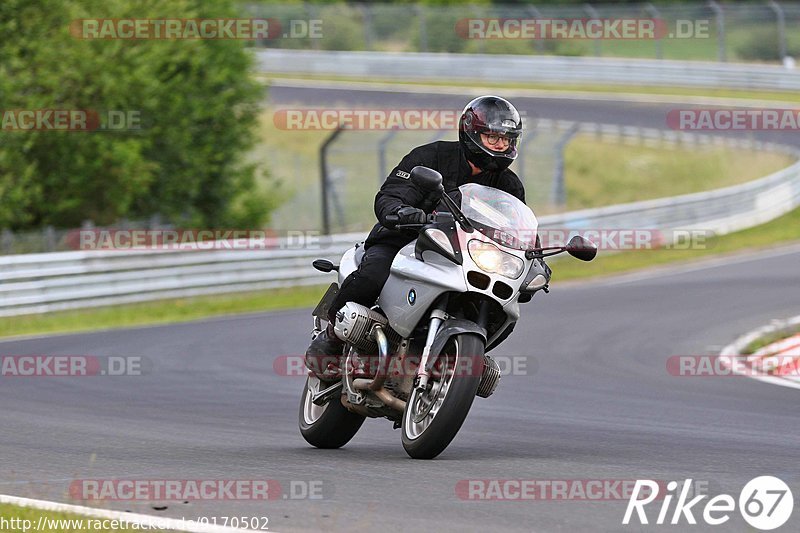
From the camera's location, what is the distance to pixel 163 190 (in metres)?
29.9

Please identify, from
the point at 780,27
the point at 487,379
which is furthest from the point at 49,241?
the point at 780,27

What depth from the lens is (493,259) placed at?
720 cm

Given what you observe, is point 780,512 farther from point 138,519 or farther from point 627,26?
point 627,26

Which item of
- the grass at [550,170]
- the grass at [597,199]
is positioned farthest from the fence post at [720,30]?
the grass at [597,199]

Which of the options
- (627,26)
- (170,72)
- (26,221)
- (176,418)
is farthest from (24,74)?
(627,26)

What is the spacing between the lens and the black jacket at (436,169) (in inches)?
306

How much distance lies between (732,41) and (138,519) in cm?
4115

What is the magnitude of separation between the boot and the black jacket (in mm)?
714

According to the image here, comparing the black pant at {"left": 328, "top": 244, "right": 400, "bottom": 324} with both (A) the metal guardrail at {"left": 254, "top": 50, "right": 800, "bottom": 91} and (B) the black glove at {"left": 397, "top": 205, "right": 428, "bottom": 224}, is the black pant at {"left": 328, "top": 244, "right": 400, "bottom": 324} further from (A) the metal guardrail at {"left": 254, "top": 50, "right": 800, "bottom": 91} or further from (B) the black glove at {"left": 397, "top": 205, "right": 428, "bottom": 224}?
(A) the metal guardrail at {"left": 254, "top": 50, "right": 800, "bottom": 91}

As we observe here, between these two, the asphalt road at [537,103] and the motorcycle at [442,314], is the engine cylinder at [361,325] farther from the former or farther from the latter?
the asphalt road at [537,103]

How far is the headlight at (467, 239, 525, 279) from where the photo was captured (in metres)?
7.17

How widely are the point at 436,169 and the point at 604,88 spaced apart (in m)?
39.0

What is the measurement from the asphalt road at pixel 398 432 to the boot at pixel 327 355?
46 cm

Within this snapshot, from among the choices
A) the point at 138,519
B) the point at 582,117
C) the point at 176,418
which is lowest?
the point at 138,519
